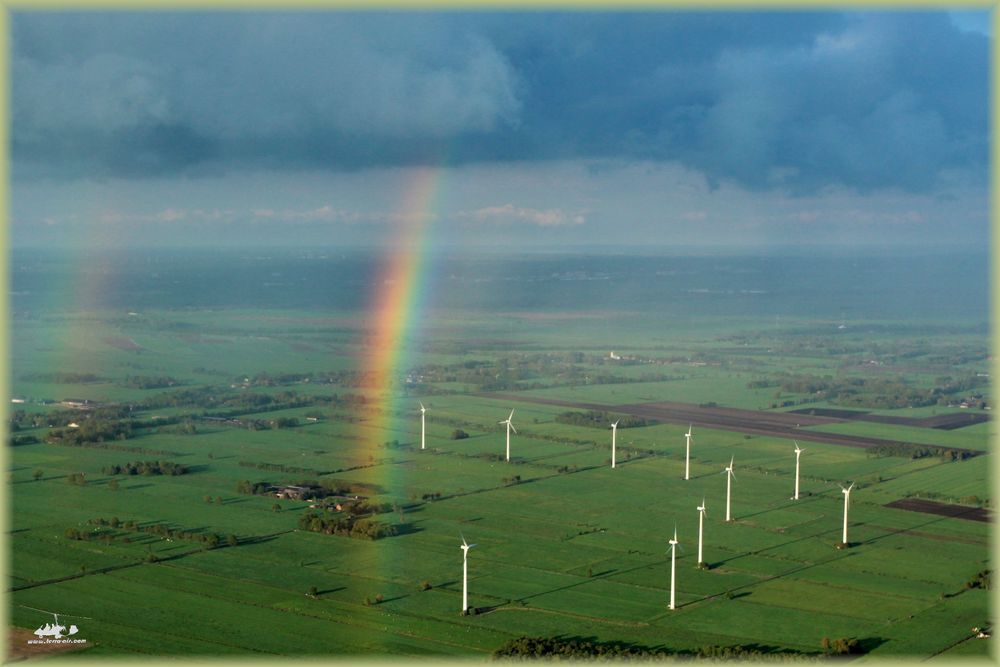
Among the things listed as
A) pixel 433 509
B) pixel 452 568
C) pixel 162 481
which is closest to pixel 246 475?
pixel 162 481

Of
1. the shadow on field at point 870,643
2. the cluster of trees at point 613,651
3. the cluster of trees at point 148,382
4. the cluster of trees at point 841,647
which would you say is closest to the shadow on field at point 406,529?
the cluster of trees at point 613,651

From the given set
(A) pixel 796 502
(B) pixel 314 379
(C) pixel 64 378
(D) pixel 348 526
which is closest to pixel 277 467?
(D) pixel 348 526

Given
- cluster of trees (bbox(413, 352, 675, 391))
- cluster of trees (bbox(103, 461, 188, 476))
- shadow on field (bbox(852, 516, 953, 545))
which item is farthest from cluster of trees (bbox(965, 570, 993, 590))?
cluster of trees (bbox(413, 352, 675, 391))

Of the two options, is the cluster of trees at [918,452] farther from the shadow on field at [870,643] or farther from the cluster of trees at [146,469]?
the cluster of trees at [146,469]

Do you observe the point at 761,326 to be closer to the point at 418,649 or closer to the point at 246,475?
the point at 246,475

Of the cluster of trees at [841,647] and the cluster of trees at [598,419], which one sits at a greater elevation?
the cluster of trees at [598,419]
